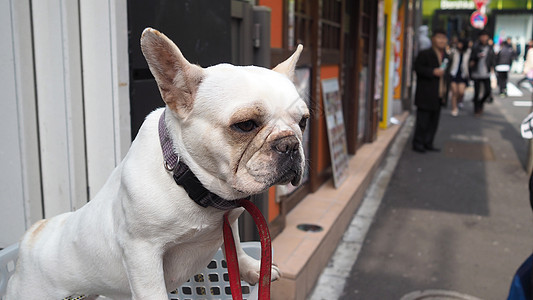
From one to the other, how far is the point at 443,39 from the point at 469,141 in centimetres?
271

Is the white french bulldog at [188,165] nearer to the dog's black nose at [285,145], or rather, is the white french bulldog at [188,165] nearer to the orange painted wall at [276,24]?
the dog's black nose at [285,145]

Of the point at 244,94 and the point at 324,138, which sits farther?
the point at 324,138

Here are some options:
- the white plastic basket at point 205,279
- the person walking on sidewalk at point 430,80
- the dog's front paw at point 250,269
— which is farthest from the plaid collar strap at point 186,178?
the person walking on sidewalk at point 430,80

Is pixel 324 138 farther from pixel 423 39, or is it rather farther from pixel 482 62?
pixel 423 39

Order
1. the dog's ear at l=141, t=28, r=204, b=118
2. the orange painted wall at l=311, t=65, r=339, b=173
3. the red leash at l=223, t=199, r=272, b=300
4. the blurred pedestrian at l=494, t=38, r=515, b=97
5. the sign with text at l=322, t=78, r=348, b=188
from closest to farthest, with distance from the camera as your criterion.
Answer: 1. the dog's ear at l=141, t=28, r=204, b=118
2. the red leash at l=223, t=199, r=272, b=300
3. the sign with text at l=322, t=78, r=348, b=188
4. the orange painted wall at l=311, t=65, r=339, b=173
5. the blurred pedestrian at l=494, t=38, r=515, b=97

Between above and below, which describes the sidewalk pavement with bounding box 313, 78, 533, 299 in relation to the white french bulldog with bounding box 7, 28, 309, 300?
below

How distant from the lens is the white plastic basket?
1.79 metres

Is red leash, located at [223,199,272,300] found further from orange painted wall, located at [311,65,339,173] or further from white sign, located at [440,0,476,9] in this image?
white sign, located at [440,0,476,9]

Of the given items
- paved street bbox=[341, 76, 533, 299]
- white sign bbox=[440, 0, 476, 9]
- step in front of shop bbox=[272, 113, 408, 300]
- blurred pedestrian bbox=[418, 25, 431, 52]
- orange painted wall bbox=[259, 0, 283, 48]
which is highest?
white sign bbox=[440, 0, 476, 9]

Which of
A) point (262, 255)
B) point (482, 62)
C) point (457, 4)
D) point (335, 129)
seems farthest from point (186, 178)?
point (457, 4)

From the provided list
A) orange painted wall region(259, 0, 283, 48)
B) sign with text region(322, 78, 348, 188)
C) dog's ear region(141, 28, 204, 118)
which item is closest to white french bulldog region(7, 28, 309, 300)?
dog's ear region(141, 28, 204, 118)

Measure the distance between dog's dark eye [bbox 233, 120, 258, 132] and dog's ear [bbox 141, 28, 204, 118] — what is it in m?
0.14

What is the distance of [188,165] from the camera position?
4.30ft

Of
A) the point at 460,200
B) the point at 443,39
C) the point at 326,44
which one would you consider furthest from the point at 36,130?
the point at 443,39
